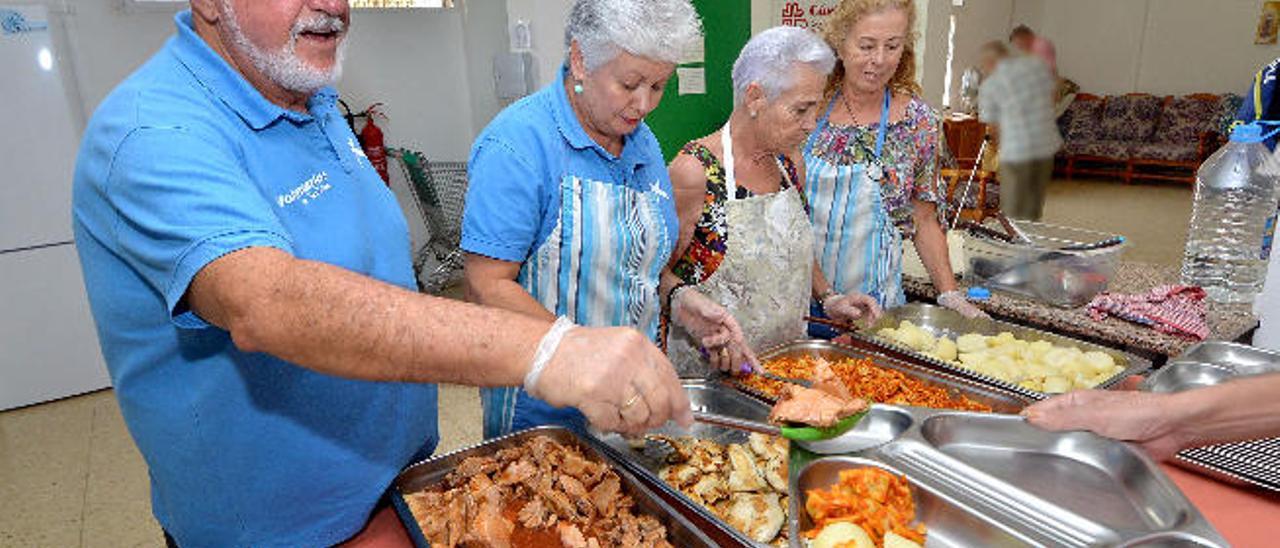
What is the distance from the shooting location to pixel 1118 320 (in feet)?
7.76

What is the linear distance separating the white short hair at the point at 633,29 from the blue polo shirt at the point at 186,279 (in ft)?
1.98

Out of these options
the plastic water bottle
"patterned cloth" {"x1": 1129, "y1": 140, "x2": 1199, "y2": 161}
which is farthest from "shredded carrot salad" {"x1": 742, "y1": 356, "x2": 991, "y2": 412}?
"patterned cloth" {"x1": 1129, "y1": 140, "x2": 1199, "y2": 161}

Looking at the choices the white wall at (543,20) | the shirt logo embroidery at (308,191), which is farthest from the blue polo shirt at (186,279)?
the white wall at (543,20)

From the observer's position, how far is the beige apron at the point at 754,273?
7.56 ft

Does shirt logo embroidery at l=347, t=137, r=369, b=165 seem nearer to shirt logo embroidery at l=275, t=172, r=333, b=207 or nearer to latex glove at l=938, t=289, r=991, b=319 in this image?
shirt logo embroidery at l=275, t=172, r=333, b=207

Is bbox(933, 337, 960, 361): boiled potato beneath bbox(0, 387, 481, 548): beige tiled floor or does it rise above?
above

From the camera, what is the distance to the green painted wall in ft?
17.9

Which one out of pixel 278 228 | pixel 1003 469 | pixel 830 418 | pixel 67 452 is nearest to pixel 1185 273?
pixel 1003 469

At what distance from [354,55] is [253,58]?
5110 millimetres

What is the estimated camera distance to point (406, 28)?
20.0 feet

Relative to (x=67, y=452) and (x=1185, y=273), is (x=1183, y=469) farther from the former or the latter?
(x=67, y=452)

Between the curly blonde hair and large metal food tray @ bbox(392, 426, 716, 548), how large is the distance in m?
1.79

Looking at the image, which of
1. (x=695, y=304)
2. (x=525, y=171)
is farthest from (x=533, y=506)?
(x=695, y=304)

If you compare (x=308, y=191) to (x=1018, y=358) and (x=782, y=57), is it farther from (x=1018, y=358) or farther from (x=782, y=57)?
(x=1018, y=358)
